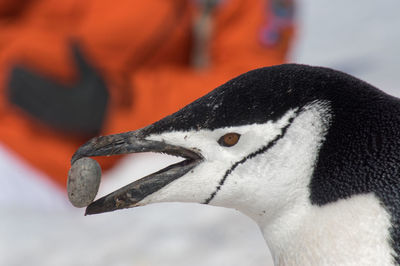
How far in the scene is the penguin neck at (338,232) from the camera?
0.33 meters

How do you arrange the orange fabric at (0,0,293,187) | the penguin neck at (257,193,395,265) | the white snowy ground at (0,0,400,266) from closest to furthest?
the penguin neck at (257,193,395,265)
the white snowy ground at (0,0,400,266)
the orange fabric at (0,0,293,187)

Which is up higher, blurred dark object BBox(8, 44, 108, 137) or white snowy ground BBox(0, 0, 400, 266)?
blurred dark object BBox(8, 44, 108, 137)

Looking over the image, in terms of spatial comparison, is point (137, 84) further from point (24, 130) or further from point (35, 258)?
point (35, 258)

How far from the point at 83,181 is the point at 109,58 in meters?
0.80

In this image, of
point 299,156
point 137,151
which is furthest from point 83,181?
point 299,156

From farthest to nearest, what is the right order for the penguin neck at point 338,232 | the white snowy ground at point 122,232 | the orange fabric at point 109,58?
the orange fabric at point 109,58
the white snowy ground at point 122,232
the penguin neck at point 338,232

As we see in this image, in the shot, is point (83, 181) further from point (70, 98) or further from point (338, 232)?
point (70, 98)

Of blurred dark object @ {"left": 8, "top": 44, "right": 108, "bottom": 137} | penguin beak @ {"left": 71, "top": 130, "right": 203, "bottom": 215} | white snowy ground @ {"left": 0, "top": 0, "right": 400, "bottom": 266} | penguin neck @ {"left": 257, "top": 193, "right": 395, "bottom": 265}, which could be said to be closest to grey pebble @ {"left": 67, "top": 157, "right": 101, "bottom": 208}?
penguin beak @ {"left": 71, "top": 130, "right": 203, "bottom": 215}

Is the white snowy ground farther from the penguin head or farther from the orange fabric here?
the penguin head

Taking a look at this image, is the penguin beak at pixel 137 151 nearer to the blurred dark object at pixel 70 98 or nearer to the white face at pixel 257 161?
the white face at pixel 257 161

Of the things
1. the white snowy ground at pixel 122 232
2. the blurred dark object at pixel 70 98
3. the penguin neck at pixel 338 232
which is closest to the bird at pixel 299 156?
the penguin neck at pixel 338 232

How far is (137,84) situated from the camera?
1146 mm

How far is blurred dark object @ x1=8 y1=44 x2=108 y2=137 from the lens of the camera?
1.08m

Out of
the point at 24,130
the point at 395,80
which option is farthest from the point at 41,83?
the point at 395,80
